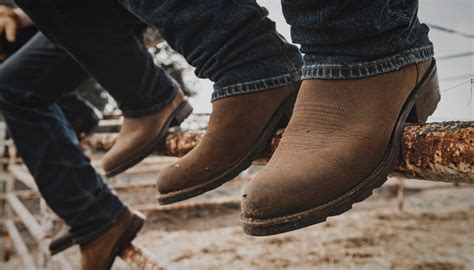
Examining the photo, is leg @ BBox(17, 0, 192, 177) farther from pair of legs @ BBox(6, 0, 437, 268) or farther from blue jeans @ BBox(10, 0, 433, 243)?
pair of legs @ BBox(6, 0, 437, 268)

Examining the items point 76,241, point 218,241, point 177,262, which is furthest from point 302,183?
point 218,241

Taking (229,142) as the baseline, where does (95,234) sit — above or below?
below

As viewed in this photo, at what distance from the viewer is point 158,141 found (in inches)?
40.1

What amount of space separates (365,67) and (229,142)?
0.78 ft

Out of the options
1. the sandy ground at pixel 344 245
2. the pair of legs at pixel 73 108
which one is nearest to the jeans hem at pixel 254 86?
the pair of legs at pixel 73 108

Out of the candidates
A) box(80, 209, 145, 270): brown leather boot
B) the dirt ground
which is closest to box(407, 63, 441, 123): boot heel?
box(80, 209, 145, 270): brown leather boot

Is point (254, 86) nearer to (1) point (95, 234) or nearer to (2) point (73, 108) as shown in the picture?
(1) point (95, 234)

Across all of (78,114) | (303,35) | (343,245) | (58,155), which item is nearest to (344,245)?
(343,245)

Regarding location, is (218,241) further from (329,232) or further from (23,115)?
(23,115)

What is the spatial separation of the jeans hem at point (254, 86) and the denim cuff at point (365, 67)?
0.12 metres

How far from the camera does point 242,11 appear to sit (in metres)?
0.71

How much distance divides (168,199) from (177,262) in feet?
6.47

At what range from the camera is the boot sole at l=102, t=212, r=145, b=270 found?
1240mm

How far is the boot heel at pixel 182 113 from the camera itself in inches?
41.7
